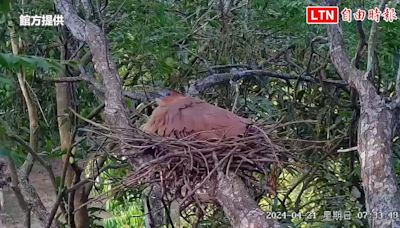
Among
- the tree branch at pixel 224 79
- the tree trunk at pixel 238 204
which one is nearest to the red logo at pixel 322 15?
the tree branch at pixel 224 79

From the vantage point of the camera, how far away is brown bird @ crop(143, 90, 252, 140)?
1272 mm

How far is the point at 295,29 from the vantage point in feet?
6.91

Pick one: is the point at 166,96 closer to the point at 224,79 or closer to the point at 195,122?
the point at 195,122

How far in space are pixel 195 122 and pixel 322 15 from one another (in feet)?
1.87

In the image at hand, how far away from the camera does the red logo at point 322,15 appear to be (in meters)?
1.60

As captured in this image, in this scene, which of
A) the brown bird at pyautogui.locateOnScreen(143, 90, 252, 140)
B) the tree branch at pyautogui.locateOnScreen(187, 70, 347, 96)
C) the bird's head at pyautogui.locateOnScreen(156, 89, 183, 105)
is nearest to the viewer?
the brown bird at pyautogui.locateOnScreen(143, 90, 252, 140)

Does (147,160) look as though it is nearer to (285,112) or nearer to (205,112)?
(205,112)

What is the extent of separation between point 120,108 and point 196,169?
0.31 m

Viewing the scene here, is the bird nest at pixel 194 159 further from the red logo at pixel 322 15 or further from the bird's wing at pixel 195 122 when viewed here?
the red logo at pixel 322 15

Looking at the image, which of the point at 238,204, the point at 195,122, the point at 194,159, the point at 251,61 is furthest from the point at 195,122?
the point at 251,61

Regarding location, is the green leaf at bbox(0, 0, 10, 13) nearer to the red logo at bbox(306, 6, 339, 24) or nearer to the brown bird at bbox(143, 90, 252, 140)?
the brown bird at bbox(143, 90, 252, 140)

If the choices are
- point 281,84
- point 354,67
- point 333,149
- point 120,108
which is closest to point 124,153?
point 120,108

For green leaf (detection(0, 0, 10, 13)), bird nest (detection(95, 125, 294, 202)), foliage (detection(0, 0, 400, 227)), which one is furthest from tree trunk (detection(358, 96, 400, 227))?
green leaf (detection(0, 0, 10, 13))

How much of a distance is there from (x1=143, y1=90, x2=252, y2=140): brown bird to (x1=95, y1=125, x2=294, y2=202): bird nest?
0.09ft
